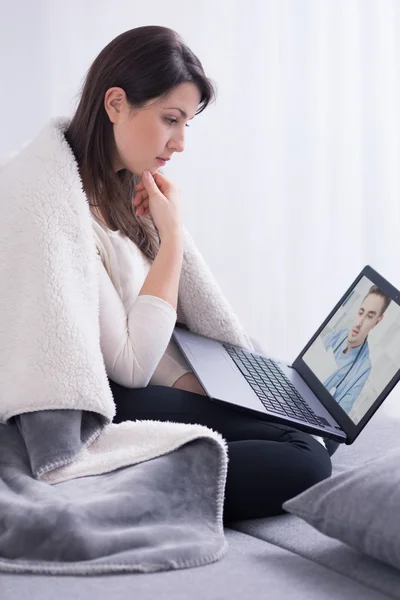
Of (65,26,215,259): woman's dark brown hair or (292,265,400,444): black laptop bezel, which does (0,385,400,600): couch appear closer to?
(292,265,400,444): black laptop bezel

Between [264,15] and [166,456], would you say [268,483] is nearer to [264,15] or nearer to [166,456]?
[166,456]

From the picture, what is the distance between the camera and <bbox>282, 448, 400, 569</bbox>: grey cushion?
0.98m

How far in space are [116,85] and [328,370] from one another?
0.68 m

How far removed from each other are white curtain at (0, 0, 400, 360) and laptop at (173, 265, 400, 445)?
49.9 inches

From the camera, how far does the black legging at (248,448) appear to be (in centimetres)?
123

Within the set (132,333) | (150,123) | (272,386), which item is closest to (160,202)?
(150,123)

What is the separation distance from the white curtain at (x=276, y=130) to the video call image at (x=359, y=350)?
4.11 ft

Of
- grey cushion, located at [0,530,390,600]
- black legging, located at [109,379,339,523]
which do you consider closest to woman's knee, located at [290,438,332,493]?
black legging, located at [109,379,339,523]

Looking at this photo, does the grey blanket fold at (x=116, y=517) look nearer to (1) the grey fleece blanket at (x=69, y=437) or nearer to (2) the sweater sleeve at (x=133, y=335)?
(1) the grey fleece blanket at (x=69, y=437)

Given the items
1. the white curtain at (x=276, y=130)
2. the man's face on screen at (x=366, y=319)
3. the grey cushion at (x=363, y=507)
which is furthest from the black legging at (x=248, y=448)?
the white curtain at (x=276, y=130)

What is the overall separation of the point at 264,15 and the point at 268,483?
233 cm

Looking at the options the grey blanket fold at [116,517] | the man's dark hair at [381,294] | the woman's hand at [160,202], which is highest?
the man's dark hair at [381,294]

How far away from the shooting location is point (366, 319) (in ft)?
5.33

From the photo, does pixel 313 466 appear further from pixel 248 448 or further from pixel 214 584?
pixel 214 584
